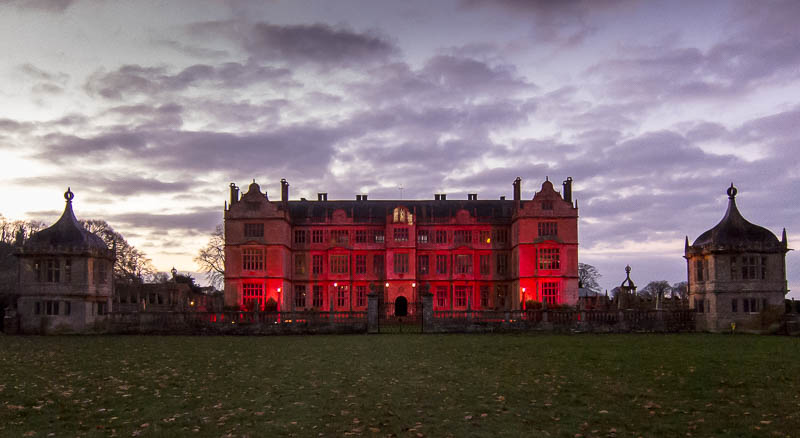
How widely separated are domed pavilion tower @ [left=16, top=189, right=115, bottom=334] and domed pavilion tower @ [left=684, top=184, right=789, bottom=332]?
37.6m

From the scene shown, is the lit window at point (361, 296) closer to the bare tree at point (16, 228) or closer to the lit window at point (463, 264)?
the lit window at point (463, 264)

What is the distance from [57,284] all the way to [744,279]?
41939 millimetres

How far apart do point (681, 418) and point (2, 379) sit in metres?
16.5

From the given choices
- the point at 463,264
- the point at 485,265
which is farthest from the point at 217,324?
the point at 485,265

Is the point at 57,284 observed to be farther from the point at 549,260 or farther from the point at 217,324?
the point at 549,260

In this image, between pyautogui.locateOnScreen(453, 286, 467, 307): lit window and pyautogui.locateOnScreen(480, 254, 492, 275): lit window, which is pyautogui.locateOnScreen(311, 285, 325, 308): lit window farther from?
pyautogui.locateOnScreen(480, 254, 492, 275): lit window

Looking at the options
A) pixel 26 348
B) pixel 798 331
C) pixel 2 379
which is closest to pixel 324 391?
pixel 2 379

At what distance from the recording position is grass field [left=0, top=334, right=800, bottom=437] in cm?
1140

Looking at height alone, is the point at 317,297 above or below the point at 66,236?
below

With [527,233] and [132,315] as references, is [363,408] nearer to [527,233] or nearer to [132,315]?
[132,315]

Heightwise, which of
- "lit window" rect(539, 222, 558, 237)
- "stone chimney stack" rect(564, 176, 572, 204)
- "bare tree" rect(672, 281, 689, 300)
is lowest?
"bare tree" rect(672, 281, 689, 300)

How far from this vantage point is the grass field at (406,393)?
11.4 metres

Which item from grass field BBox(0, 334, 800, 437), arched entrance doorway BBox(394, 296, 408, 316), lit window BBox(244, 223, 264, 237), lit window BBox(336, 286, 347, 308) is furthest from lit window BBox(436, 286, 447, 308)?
grass field BBox(0, 334, 800, 437)

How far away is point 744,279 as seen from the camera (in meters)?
39.3
